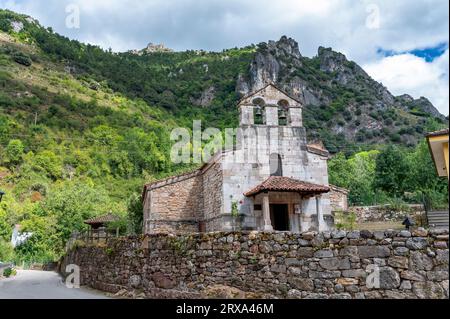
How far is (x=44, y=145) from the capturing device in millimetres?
57469

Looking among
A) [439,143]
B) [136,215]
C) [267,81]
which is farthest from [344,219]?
[267,81]

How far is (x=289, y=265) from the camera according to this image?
8.38 metres

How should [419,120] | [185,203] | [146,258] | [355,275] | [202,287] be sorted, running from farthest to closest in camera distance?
[419,120] < [185,203] < [146,258] < [202,287] < [355,275]

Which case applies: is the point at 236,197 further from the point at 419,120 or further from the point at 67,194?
the point at 419,120

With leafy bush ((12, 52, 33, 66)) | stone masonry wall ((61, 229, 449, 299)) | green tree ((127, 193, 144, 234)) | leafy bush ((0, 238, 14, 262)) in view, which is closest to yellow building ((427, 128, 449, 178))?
stone masonry wall ((61, 229, 449, 299))

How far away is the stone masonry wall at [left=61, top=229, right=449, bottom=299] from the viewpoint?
7.09 meters

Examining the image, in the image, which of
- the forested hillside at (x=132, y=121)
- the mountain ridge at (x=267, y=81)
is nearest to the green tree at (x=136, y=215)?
the forested hillside at (x=132, y=121)

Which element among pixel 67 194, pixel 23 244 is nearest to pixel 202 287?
pixel 67 194

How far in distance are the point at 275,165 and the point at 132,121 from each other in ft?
187

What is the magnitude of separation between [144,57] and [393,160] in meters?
110

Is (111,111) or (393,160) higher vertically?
(111,111)

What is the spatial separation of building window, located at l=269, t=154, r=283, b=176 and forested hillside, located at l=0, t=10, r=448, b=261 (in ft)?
31.5

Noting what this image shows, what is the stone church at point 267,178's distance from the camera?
52.1 ft

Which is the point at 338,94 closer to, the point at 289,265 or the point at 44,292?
the point at 44,292
